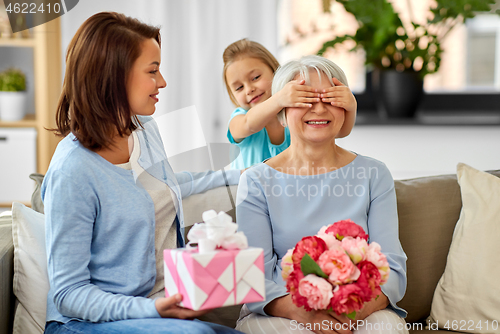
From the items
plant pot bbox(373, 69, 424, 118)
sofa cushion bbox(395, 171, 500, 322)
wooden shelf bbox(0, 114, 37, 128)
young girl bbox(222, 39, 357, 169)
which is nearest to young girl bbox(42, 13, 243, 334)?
young girl bbox(222, 39, 357, 169)

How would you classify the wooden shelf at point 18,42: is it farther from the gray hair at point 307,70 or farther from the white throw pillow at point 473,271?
the white throw pillow at point 473,271

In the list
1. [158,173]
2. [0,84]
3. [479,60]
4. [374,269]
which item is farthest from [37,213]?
[479,60]

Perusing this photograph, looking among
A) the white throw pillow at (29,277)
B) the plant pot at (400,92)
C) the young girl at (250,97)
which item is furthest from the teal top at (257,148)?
the plant pot at (400,92)

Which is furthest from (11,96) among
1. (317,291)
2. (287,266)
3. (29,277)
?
(317,291)

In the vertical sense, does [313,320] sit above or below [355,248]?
below

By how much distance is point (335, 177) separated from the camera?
1.42m

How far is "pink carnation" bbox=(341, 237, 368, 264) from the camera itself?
1030 millimetres

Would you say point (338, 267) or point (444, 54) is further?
point (444, 54)

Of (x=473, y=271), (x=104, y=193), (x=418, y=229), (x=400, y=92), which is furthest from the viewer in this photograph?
(x=400, y=92)

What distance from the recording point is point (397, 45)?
2.71 m

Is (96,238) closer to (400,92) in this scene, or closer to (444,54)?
(400,92)

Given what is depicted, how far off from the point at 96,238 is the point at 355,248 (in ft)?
2.08

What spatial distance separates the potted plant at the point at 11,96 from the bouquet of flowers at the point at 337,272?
7.93 feet

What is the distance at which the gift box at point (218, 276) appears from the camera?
91 cm
